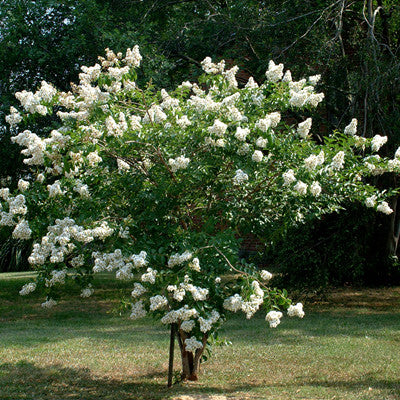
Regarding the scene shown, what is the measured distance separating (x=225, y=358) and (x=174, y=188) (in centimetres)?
298

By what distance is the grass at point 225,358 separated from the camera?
5.45 metres

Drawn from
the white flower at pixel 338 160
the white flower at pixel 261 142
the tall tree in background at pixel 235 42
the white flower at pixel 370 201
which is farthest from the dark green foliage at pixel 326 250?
the white flower at pixel 261 142

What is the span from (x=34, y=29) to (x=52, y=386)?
7266 mm

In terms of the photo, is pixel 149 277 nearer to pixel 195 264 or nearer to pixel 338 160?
pixel 195 264

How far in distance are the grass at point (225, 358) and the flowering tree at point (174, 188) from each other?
40.2 inches

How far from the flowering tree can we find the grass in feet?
3.35

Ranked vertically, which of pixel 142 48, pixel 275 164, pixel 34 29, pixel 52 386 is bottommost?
pixel 52 386

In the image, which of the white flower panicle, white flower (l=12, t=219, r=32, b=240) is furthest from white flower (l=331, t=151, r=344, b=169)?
white flower (l=12, t=219, r=32, b=240)

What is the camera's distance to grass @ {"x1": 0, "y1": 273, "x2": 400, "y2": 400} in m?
5.45

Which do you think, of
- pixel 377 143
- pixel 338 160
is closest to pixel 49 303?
pixel 338 160

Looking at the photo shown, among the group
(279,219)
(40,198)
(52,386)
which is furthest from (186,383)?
(40,198)

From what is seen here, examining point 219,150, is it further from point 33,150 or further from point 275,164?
point 33,150

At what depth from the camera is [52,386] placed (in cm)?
571

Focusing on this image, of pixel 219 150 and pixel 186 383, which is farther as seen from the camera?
pixel 186 383
